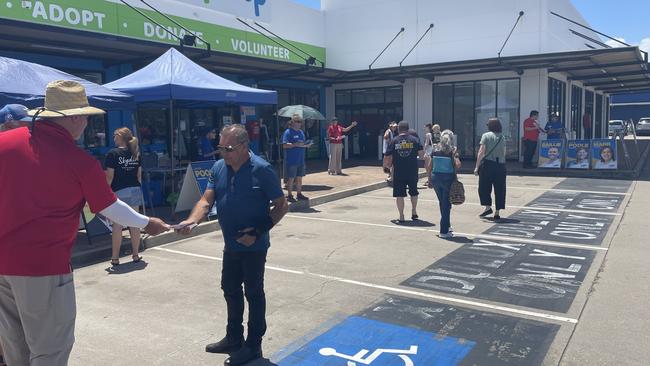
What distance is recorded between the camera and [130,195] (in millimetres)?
6961

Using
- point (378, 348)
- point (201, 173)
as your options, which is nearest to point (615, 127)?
point (201, 173)

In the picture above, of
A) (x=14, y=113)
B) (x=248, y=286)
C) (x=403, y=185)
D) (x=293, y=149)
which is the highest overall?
(x=14, y=113)

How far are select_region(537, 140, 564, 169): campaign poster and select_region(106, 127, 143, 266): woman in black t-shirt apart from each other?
14.7m

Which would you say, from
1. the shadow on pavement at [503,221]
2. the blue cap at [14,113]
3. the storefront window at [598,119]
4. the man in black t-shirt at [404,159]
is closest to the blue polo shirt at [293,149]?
the man in black t-shirt at [404,159]

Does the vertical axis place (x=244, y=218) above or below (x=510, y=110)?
below

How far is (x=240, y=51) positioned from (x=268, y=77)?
4.50 feet

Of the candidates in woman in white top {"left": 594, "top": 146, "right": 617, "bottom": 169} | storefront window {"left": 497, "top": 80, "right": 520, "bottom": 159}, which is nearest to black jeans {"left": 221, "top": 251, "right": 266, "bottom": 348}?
woman in white top {"left": 594, "top": 146, "right": 617, "bottom": 169}

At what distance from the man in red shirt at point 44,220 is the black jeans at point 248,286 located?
1279mm

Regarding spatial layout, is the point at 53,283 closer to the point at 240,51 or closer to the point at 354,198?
the point at 354,198

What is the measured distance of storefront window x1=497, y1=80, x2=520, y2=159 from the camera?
836 inches

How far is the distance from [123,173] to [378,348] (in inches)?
163

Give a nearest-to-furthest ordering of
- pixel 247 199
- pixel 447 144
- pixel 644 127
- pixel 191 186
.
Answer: pixel 247 199, pixel 447 144, pixel 191 186, pixel 644 127

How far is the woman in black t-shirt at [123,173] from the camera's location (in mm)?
6789

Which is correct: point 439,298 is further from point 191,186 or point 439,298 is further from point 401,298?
point 191,186
